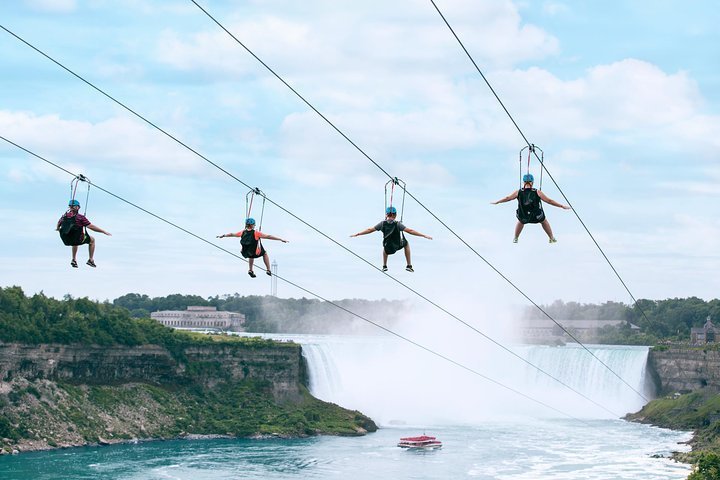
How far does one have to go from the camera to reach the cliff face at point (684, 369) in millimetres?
121125

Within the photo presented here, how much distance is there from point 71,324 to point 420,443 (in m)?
35.5

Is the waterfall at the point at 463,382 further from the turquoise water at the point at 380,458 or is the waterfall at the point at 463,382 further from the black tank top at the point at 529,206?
the black tank top at the point at 529,206

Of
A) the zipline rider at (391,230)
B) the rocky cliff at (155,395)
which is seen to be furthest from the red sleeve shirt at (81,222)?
the rocky cliff at (155,395)

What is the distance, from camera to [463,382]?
5886 inches

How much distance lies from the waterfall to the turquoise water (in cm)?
1846

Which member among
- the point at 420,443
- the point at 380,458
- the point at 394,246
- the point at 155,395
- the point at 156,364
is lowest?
the point at 380,458

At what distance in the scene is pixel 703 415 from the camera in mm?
113312

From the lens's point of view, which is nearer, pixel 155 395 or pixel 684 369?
pixel 155 395

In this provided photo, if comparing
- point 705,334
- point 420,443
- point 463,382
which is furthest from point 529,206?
point 705,334

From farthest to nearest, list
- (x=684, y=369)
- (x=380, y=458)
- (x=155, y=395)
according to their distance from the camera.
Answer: (x=684, y=369) < (x=155, y=395) < (x=380, y=458)

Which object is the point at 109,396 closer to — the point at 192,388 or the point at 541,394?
the point at 192,388

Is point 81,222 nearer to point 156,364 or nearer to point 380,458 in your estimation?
point 380,458

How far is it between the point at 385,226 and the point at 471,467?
5577 cm

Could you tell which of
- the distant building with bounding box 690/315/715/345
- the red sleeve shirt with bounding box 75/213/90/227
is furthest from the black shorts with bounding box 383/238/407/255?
the distant building with bounding box 690/315/715/345
